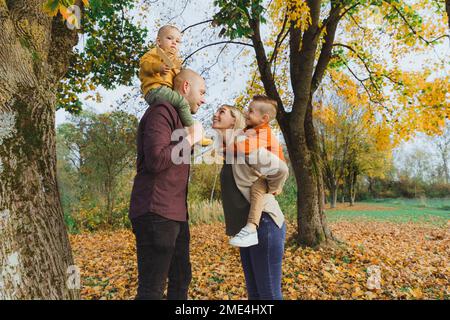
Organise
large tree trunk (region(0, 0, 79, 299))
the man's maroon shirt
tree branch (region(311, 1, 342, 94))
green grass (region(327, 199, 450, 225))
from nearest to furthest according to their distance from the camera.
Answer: the man's maroon shirt
large tree trunk (region(0, 0, 79, 299))
tree branch (region(311, 1, 342, 94))
green grass (region(327, 199, 450, 225))

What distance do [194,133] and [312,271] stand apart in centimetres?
449

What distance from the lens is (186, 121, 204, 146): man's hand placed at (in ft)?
6.42

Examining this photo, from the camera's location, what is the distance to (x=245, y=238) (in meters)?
2.00

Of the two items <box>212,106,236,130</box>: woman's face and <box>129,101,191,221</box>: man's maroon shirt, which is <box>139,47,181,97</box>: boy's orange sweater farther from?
<box>212,106,236,130</box>: woman's face

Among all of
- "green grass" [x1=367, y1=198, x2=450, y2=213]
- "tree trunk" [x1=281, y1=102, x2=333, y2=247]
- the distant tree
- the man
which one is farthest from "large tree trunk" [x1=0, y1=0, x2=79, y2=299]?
"green grass" [x1=367, y1=198, x2=450, y2=213]

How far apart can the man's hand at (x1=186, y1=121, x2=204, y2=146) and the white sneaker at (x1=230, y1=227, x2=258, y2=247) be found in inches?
23.8

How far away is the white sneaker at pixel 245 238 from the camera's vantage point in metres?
1.97

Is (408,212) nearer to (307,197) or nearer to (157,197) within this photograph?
(307,197)

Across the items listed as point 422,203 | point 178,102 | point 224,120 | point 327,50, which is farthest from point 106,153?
point 422,203

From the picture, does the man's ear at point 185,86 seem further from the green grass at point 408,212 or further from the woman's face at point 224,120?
the green grass at point 408,212

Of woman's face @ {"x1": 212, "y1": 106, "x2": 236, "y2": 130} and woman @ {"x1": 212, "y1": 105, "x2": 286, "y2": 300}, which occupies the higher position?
woman's face @ {"x1": 212, "y1": 106, "x2": 236, "y2": 130}

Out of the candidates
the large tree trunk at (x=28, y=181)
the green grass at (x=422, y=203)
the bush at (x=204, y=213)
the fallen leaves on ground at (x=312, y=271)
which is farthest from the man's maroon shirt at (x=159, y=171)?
the green grass at (x=422, y=203)

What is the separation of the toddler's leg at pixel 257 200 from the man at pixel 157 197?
0.41 meters

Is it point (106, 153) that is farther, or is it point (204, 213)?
point (204, 213)
